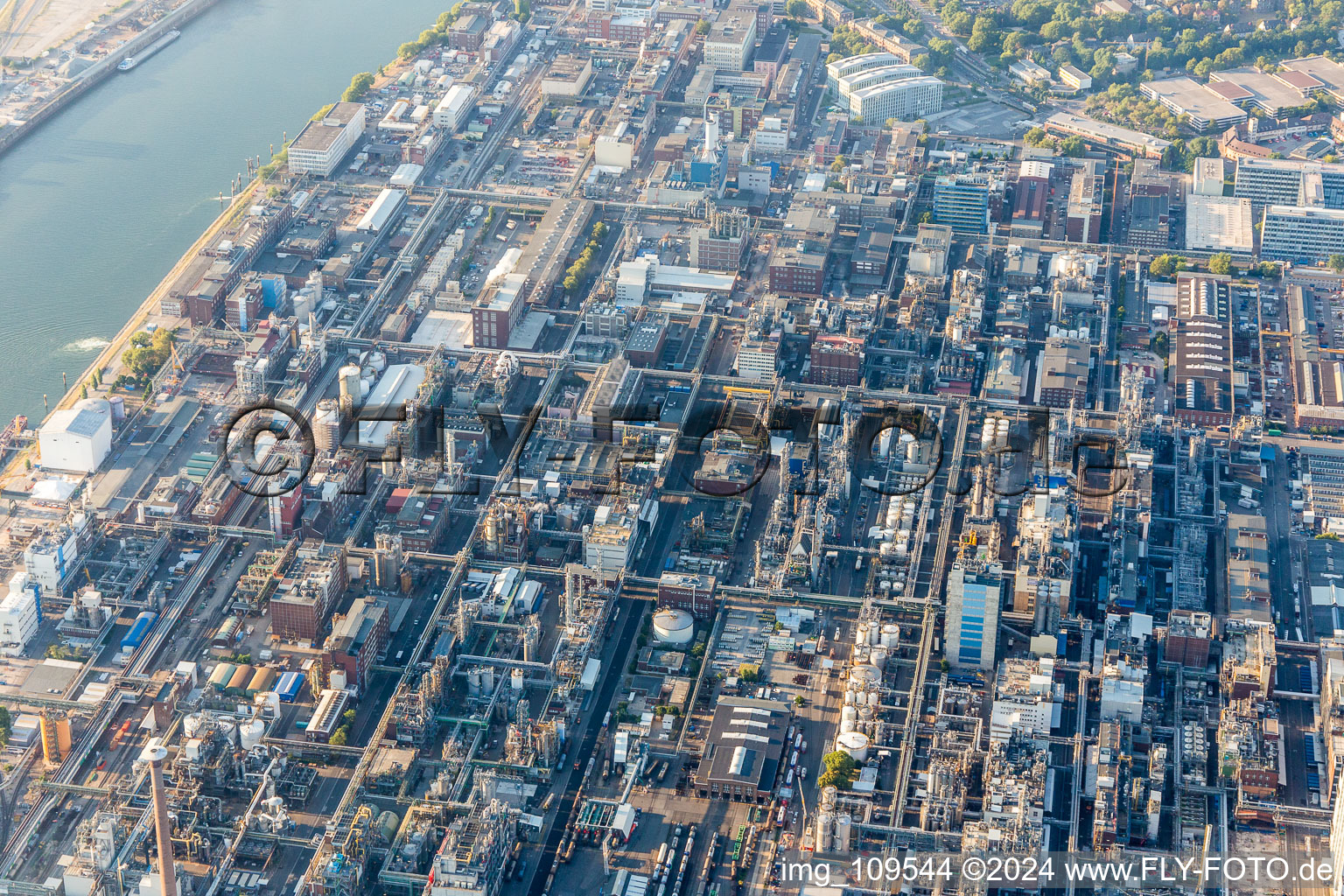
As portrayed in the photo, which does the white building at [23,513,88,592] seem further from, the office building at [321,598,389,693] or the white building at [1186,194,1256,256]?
the white building at [1186,194,1256,256]

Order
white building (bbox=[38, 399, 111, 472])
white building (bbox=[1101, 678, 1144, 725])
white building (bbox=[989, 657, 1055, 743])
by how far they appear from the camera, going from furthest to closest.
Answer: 1. white building (bbox=[38, 399, 111, 472])
2. white building (bbox=[1101, 678, 1144, 725])
3. white building (bbox=[989, 657, 1055, 743])

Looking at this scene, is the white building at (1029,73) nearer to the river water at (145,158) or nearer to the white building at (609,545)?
the river water at (145,158)

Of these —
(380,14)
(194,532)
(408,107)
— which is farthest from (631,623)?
(380,14)

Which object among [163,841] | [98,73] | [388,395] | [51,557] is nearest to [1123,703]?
[163,841]

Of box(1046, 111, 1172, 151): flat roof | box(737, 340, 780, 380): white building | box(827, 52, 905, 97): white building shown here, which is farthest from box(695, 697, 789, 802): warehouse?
box(827, 52, 905, 97): white building

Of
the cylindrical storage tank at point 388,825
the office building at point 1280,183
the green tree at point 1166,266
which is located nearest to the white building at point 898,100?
the office building at point 1280,183
